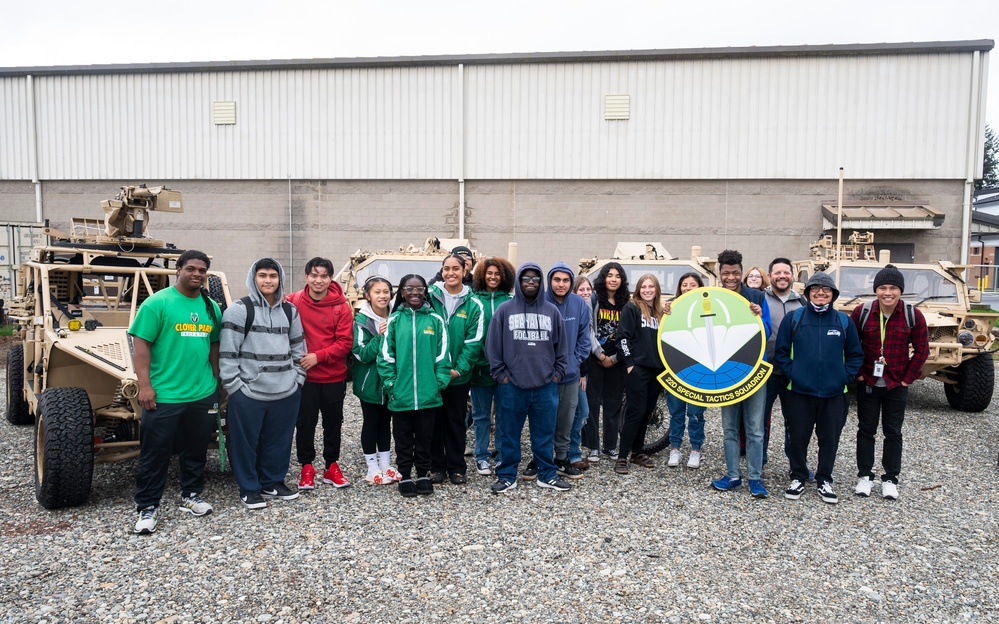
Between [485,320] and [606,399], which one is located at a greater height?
[485,320]

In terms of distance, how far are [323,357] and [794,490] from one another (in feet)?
11.8

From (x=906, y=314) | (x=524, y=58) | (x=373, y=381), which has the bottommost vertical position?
(x=373, y=381)

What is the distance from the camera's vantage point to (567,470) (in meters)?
5.53

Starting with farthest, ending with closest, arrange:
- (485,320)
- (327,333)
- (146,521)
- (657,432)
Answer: (657,432) < (485,320) < (327,333) < (146,521)

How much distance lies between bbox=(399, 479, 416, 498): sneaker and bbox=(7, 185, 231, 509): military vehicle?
1.85 meters

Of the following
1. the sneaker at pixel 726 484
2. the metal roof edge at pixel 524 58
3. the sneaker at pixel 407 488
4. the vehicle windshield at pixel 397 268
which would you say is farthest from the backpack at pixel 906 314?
the metal roof edge at pixel 524 58

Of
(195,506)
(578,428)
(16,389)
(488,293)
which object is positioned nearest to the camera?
(195,506)

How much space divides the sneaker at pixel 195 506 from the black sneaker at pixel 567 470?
260 cm

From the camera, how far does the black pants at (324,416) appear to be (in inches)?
201

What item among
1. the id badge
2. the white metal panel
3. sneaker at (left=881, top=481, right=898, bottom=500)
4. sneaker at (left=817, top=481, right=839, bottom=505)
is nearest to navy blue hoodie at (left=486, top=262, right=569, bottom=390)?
sneaker at (left=817, top=481, right=839, bottom=505)

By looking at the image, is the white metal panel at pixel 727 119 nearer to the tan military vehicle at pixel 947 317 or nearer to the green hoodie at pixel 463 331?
the tan military vehicle at pixel 947 317

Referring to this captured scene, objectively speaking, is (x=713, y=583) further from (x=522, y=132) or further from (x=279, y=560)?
(x=522, y=132)

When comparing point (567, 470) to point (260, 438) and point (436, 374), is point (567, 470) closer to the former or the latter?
point (436, 374)

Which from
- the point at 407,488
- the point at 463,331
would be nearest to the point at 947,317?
the point at 463,331
